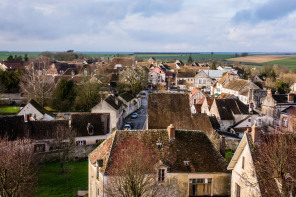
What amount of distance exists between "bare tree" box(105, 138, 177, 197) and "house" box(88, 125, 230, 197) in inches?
10.7

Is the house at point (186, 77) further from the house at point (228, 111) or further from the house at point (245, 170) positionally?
the house at point (245, 170)

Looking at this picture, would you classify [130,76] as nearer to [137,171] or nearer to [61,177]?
[61,177]

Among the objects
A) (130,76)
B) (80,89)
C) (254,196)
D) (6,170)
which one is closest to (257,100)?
(130,76)

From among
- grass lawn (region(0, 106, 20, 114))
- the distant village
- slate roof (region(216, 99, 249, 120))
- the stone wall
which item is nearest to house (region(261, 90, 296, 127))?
the distant village

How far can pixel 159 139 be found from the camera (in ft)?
93.4

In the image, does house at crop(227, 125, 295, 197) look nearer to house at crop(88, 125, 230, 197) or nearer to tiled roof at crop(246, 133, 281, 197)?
tiled roof at crop(246, 133, 281, 197)

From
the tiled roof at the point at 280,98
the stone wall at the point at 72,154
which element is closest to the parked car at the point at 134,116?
the stone wall at the point at 72,154

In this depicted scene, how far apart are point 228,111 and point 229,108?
782 mm

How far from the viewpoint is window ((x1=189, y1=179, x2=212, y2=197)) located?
86.7ft

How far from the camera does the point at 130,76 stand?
286 ft

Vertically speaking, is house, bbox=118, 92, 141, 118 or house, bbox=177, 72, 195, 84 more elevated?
house, bbox=177, 72, 195, 84

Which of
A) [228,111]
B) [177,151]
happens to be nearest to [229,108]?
[228,111]

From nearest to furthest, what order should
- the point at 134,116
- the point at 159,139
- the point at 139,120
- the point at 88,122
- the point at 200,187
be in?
the point at 200,187, the point at 159,139, the point at 88,122, the point at 139,120, the point at 134,116

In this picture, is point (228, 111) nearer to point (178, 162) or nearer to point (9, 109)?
point (178, 162)
